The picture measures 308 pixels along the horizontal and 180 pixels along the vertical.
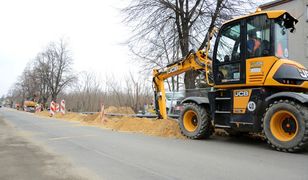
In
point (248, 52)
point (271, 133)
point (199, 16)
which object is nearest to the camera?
point (271, 133)

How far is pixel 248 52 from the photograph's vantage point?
30.0 feet

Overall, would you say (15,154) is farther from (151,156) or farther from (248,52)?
(248,52)

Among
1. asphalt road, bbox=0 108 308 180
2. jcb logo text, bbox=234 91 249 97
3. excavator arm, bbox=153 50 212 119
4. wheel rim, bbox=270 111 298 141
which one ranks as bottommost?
asphalt road, bbox=0 108 308 180

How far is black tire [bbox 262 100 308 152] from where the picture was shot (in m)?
7.65

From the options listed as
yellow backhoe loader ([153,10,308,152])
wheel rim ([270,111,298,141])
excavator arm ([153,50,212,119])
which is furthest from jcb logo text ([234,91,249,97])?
excavator arm ([153,50,212,119])

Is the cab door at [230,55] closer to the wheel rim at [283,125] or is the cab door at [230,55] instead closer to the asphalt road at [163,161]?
the wheel rim at [283,125]

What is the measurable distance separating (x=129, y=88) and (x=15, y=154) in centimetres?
3321

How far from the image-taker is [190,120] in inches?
454

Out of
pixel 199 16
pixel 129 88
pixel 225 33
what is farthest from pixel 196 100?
pixel 129 88

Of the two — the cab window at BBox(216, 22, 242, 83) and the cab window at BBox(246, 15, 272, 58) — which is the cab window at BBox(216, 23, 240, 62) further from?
the cab window at BBox(246, 15, 272, 58)

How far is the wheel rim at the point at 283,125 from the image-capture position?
8.08 m

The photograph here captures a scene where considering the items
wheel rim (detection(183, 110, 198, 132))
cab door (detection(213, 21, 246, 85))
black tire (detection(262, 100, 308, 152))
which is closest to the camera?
black tire (detection(262, 100, 308, 152))

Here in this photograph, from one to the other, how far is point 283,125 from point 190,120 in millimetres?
3785

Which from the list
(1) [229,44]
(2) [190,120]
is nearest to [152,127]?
(2) [190,120]
